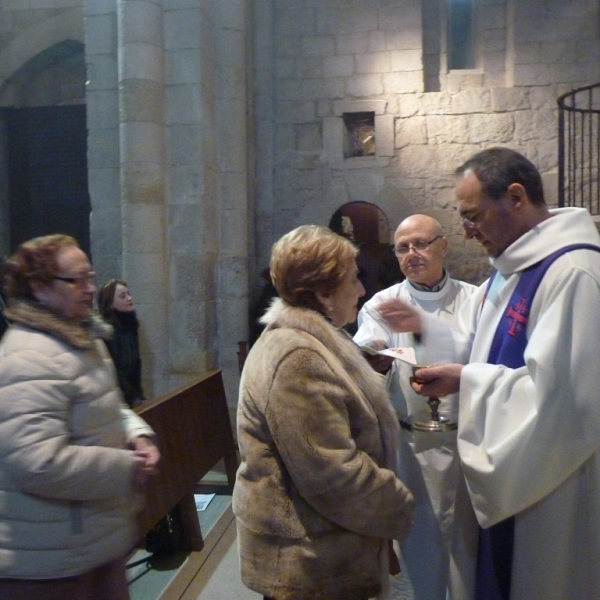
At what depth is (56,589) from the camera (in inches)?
56.9

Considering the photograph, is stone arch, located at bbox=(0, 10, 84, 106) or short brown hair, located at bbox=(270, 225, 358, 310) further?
stone arch, located at bbox=(0, 10, 84, 106)

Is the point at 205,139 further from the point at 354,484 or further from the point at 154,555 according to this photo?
the point at 354,484

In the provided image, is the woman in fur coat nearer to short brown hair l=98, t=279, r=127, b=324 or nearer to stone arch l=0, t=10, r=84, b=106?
short brown hair l=98, t=279, r=127, b=324

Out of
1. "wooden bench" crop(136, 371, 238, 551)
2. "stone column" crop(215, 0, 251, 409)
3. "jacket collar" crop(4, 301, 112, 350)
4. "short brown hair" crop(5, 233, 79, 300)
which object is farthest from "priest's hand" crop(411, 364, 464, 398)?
"stone column" crop(215, 0, 251, 409)

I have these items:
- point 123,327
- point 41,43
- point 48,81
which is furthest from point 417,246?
point 48,81

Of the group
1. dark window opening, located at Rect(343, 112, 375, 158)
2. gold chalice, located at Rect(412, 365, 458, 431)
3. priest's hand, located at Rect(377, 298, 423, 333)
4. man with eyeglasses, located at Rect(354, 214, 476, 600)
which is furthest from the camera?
dark window opening, located at Rect(343, 112, 375, 158)

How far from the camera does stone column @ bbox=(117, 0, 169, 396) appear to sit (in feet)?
16.1

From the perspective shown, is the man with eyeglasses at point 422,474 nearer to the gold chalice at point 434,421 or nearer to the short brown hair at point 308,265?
the gold chalice at point 434,421

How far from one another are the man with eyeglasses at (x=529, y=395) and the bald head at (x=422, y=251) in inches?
33.5

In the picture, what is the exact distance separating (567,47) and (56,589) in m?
7.48

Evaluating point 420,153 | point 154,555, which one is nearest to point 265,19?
point 420,153

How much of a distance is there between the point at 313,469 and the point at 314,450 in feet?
0.16

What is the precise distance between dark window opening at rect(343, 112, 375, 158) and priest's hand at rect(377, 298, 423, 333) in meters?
5.41

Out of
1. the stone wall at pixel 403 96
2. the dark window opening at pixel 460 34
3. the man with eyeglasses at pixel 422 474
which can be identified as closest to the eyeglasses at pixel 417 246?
the man with eyeglasses at pixel 422 474
